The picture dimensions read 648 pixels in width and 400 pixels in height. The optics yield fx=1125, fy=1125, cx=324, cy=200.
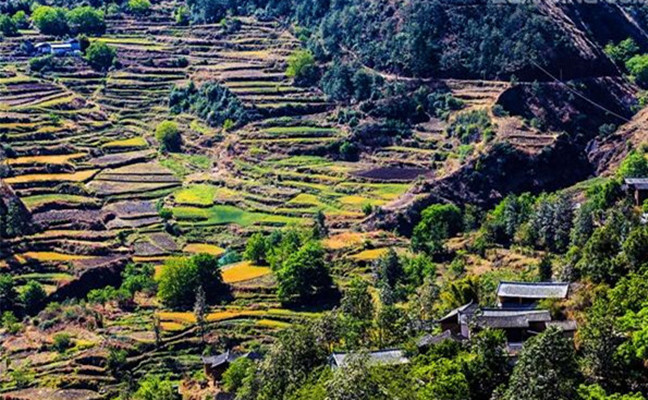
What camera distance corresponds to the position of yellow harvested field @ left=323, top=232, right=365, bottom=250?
68.2 m

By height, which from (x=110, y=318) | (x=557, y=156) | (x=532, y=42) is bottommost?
(x=110, y=318)

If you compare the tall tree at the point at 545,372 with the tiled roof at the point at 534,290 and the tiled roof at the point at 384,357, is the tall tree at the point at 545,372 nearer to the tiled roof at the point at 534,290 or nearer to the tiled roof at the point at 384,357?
the tiled roof at the point at 384,357

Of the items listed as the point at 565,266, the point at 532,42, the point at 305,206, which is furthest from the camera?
the point at 532,42

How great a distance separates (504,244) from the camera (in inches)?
2516

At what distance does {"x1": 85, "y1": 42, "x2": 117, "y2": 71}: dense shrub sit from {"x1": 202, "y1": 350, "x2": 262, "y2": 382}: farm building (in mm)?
49835

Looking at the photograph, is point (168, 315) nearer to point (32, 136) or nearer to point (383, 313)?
point (383, 313)

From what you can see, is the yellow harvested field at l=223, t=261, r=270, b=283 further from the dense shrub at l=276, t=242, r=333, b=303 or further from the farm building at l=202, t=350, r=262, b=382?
the farm building at l=202, t=350, r=262, b=382

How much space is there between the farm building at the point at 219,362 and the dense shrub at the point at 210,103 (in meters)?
36.0

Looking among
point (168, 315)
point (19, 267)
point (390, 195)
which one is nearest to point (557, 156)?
point (390, 195)

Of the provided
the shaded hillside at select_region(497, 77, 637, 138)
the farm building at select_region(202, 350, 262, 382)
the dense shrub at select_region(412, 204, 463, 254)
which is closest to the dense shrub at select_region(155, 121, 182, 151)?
the shaded hillside at select_region(497, 77, 637, 138)

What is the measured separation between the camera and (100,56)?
98.1 metres

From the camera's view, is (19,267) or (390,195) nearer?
(19,267)

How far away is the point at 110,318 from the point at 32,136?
88.4 feet

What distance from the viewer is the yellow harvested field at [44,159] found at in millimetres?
80625
